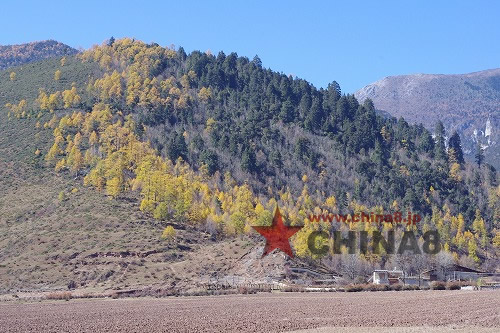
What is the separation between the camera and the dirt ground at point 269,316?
38.4 metres

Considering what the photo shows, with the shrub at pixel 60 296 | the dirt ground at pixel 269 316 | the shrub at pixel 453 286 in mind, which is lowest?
the shrub at pixel 60 296

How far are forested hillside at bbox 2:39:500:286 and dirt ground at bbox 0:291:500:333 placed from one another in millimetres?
41557

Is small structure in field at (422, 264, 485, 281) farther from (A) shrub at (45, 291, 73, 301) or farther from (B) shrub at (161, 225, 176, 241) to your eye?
(A) shrub at (45, 291, 73, 301)

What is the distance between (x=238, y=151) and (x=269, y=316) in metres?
92.0

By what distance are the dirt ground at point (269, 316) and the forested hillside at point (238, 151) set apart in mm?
41557

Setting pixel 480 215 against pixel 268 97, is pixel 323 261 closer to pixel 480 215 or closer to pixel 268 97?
pixel 480 215

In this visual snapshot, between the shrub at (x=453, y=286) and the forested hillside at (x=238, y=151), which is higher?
the forested hillside at (x=238, y=151)

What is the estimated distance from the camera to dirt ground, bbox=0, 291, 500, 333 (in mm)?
38438

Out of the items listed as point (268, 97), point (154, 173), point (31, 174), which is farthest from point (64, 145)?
point (268, 97)

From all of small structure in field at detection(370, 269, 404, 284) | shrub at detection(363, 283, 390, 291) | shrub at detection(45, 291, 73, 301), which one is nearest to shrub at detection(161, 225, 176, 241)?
shrub at detection(45, 291, 73, 301)

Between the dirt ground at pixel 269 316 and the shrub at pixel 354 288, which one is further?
the shrub at pixel 354 288

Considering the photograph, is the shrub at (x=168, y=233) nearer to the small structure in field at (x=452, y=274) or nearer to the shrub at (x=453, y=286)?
the small structure in field at (x=452, y=274)

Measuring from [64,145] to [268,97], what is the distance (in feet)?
168

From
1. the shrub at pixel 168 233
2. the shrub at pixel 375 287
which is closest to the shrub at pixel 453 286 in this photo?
the shrub at pixel 375 287
